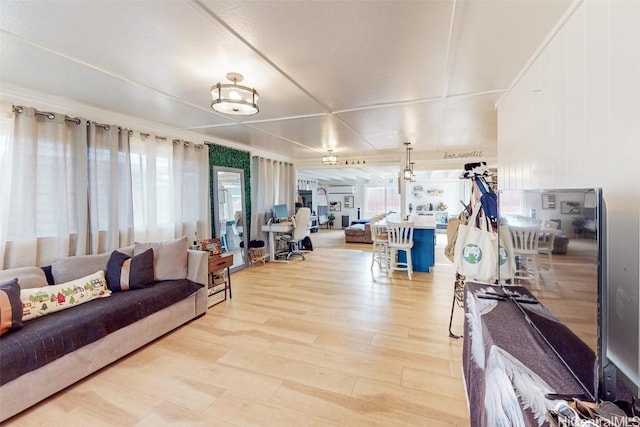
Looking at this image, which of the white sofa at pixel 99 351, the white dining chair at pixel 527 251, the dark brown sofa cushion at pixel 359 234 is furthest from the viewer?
the dark brown sofa cushion at pixel 359 234

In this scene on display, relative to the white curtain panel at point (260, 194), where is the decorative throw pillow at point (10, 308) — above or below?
below

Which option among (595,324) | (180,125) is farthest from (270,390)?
(180,125)

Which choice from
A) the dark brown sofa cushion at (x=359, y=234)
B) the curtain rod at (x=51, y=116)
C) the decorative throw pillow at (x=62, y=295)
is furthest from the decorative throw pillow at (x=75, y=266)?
the dark brown sofa cushion at (x=359, y=234)

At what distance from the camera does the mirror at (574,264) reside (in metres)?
0.74

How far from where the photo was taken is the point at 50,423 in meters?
1.64

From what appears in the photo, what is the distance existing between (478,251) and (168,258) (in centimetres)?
310

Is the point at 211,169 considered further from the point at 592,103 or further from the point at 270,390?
the point at 592,103

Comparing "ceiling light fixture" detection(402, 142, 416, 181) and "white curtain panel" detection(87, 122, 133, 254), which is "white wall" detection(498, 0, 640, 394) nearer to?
"ceiling light fixture" detection(402, 142, 416, 181)

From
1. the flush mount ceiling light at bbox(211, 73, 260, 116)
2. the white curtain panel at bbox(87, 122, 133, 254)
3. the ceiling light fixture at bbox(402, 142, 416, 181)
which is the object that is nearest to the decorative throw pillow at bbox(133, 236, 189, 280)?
the white curtain panel at bbox(87, 122, 133, 254)

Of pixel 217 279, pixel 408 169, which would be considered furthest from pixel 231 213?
pixel 408 169

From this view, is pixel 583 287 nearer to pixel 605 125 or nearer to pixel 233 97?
pixel 605 125

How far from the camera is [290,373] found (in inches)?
81.3

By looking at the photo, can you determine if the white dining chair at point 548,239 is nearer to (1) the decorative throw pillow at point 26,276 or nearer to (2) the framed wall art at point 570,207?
(2) the framed wall art at point 570,207

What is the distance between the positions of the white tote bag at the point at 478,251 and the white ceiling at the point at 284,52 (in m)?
1.13
